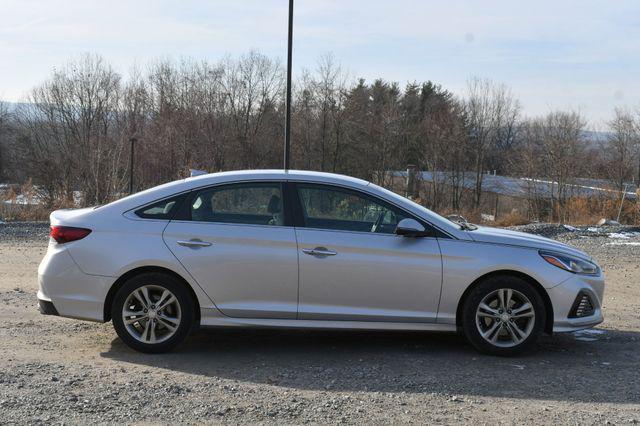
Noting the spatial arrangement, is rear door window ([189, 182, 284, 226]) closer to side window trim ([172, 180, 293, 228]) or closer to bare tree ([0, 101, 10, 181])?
side window trim ([172, 180, 293, 228])

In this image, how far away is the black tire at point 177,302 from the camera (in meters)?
5.50

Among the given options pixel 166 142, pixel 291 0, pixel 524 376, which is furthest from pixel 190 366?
pixel 166 142

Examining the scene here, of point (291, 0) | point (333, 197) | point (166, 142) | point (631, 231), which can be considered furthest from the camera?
point (166, 142)

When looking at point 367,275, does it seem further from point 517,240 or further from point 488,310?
point 517,240

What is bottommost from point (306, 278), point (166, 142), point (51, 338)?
point (51, 338)

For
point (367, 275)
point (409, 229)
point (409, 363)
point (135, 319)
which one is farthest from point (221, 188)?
point (409, 363)

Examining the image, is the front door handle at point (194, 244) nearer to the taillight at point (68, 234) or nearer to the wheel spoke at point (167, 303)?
the wheel spoke at point (167, 303)

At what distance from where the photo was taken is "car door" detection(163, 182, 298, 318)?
216 inches

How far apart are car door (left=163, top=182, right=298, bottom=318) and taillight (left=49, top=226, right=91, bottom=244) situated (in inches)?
28.4

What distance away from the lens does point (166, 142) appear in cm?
3591

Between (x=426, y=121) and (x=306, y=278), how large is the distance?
46495 millimetres

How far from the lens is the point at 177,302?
5.50 meters

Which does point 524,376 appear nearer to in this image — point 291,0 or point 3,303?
point 3,303

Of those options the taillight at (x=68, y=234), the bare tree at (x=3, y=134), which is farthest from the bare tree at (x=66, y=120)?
the taillight at (x=68, y=234)
